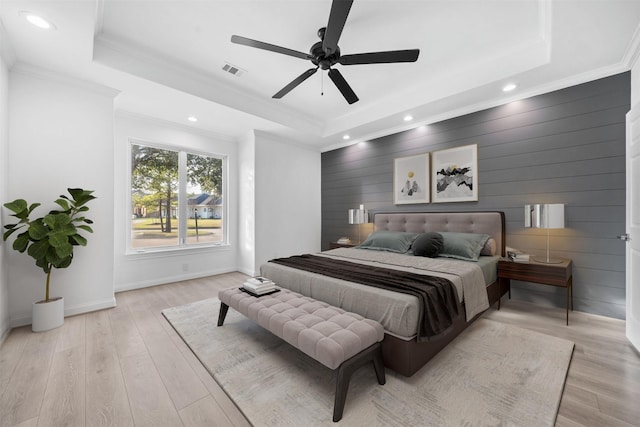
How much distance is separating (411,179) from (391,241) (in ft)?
4.01

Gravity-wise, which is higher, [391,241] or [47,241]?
[47,241]

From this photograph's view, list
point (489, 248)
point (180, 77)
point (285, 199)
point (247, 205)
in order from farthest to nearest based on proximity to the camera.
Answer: point (285, 199) < point (247, 205) < point (489, 248) < point (180, 77)

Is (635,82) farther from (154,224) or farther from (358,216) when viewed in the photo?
(154,224)

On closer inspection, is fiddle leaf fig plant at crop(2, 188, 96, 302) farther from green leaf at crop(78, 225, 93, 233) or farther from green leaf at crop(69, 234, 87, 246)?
green leaf at crop(78, 225, 93, 233)

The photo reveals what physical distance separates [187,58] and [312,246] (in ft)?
13.8

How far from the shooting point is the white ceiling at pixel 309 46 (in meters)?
2.31

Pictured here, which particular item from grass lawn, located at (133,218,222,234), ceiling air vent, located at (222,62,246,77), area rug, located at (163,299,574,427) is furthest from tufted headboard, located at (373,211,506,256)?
grass lawn, located at (133,218,222,234)

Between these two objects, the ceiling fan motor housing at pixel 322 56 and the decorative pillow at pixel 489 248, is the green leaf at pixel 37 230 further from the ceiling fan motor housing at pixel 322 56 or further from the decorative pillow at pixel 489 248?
the decorative pillow at pixel 489 248

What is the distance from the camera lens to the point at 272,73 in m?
3.43

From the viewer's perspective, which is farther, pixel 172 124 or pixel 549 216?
pixel 172 124

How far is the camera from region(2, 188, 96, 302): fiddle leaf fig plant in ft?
8.39

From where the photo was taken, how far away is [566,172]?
313 cm

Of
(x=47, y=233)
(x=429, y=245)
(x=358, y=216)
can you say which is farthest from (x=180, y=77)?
(x=429, y=245)

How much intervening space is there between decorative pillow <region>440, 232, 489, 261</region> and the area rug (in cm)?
97
